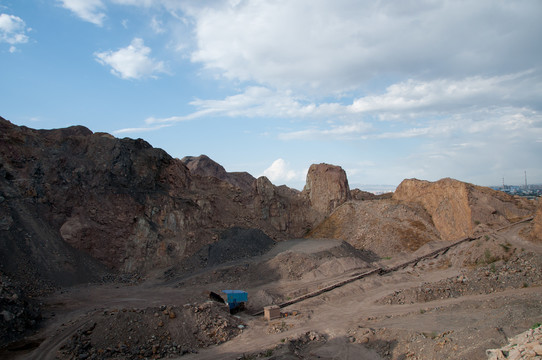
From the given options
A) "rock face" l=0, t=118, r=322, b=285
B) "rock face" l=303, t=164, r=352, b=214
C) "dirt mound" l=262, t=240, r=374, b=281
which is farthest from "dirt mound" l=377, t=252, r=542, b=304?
"rock face" l=303, t=164, r=352, b=214

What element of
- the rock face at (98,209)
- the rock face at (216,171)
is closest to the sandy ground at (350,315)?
the rock face at (98,209)

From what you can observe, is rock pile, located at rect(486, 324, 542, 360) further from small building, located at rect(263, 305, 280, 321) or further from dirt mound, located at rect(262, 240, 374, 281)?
dirt mound, located at rect(262, 240, 374, 281)

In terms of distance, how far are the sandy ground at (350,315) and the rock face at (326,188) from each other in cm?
1289

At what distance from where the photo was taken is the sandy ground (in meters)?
11.8

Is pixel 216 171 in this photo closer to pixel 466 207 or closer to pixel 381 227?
pixel 381 227

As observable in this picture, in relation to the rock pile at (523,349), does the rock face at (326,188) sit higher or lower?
higher

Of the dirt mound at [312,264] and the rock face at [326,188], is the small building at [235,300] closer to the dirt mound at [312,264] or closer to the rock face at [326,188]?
the dirt mound at [312,264]

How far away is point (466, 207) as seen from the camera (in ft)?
95.2

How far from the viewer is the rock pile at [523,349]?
25.7ft

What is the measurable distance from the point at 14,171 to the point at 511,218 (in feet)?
120

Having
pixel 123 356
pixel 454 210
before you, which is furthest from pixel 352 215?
pixel 123 356

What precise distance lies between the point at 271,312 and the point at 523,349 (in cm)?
1086

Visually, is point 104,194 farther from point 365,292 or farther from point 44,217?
point 365,292

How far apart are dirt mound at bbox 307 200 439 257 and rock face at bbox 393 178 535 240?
41.3 inches
